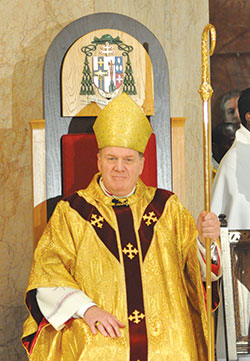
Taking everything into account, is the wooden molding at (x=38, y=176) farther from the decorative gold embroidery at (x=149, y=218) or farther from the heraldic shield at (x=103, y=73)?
the decorative gold embroidery at (x=149, y=218)

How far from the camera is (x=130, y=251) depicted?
11.2 feet

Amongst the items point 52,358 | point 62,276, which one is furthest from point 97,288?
point 52,358

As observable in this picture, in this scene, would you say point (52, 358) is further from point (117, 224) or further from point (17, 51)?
point (17, 51)

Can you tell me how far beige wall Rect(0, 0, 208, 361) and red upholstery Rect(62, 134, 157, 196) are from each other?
58 centimetres

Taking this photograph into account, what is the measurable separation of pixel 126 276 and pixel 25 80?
5.69 ft

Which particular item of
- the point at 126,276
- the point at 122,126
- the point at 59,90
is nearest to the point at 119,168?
the point at 122,126

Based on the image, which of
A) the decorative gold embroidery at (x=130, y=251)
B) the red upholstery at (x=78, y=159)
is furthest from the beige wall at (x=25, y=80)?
the decorative gold embroidery at (x=130, y=251)

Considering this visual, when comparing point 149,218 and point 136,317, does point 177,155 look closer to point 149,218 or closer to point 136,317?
point 149,218

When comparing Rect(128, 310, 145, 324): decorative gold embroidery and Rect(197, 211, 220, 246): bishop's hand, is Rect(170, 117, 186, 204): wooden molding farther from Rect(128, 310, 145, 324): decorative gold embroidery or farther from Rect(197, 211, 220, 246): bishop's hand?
Rect(128, 310, 145, 324): decorative gold embroidery

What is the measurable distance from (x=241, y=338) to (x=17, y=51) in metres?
2.45

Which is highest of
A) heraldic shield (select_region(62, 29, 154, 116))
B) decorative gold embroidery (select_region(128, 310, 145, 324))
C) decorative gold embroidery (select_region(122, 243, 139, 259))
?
heraldic shield (select_region(62, 29, 154, 116))

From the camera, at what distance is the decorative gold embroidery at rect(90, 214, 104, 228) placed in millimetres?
3451

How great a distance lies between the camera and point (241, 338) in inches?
165

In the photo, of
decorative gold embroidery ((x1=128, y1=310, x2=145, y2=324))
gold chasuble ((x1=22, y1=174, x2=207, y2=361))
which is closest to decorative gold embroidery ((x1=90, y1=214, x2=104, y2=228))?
gold chasuble ((x1=22, y1=174, x2=207, y2=361))
